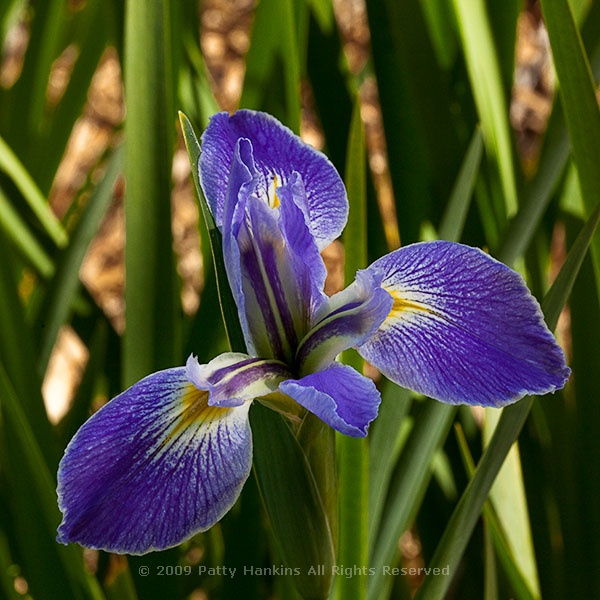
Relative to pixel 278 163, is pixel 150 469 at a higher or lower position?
lower

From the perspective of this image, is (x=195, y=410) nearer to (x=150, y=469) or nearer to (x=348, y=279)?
(x=150, y=469)

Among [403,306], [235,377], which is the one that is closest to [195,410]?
[235,377]

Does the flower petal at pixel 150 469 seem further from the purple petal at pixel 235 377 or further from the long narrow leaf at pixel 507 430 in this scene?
the long narrow leaf at pixel 507 430

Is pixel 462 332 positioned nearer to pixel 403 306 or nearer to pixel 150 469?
pixel 403 306

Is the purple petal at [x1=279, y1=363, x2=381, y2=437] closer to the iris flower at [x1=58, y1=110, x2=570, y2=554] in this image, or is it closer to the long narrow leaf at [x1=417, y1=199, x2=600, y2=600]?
the iris flower at [x1=58, y1=110, x2=570, y2=554]

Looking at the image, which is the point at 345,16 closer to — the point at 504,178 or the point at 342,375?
the point at 504,178

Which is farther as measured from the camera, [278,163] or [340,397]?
[278,163]

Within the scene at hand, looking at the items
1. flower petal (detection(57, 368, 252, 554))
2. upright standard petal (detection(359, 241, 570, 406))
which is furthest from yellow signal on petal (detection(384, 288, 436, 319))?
flower petal (detection(57, 368, 252, 554))
